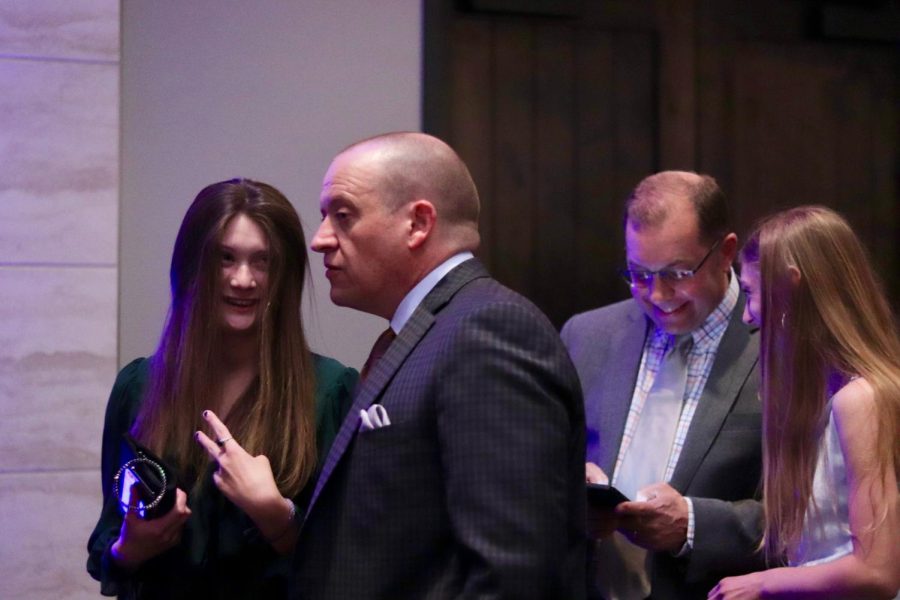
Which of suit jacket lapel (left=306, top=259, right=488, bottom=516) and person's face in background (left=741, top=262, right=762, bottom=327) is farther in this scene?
person's face in background (left=741, top=262, right=762, bottom=327)

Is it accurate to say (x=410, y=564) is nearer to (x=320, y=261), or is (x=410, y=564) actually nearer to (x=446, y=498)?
(x=446, y=498)

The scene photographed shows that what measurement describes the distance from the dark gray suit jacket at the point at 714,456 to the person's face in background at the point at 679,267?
0.08 m

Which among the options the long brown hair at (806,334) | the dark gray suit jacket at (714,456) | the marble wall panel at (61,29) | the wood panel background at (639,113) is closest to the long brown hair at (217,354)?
the dark gray suit jacket at (714,456)

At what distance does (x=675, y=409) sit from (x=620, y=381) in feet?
0.47

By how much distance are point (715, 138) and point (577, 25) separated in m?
0.61

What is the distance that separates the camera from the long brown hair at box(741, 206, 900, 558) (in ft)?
6.96

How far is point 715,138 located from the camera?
13.1ft

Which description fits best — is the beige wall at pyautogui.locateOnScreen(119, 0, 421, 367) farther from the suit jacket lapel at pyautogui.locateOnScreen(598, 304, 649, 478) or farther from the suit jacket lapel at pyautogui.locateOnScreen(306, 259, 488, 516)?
the suit jacket lapel at pyautogui.locateOnScreen(306, 259, 488, 516)

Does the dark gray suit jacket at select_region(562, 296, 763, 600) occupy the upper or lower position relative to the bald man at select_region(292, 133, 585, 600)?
lower

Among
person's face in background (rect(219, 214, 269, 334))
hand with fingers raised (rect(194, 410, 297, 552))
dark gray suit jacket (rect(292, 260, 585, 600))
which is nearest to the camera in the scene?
dark gray suit jacket (rect(292, 260, 585, 600))

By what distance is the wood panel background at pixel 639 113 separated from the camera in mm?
3770

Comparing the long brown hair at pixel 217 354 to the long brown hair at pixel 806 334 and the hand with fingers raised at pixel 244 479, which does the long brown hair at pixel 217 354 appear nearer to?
the hand with fingers raised at pixel 244 479

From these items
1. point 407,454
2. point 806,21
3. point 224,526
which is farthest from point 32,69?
point 806,21

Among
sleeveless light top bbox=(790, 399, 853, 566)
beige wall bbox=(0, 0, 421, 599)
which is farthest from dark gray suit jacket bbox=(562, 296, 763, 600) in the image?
beige wall bbox=(0, 0, 421, 599)
